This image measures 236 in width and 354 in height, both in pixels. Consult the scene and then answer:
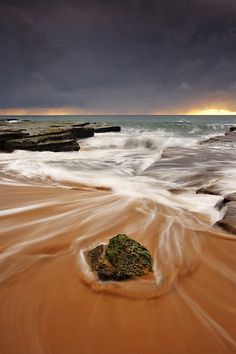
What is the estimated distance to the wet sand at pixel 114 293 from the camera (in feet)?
6.00

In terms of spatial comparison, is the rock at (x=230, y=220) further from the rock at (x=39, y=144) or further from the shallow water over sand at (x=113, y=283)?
the rock at (x=39, y=144)

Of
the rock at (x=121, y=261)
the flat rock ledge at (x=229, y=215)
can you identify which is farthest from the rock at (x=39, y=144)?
the rock at (x=121, y=261)

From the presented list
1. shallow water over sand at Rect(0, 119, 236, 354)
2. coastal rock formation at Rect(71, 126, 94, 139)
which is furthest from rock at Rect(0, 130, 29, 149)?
shallow water over sand at Rect(0, 119, 236, 354)

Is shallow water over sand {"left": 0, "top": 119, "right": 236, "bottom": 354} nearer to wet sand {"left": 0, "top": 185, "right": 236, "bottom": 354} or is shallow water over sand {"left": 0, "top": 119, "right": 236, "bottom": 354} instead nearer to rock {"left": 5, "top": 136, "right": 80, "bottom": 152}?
wet sand {"left": 0, "top": 185, "right": 236, "bottom": 354}

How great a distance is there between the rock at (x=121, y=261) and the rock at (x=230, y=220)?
54.6 inches

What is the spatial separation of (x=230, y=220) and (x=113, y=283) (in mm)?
2027

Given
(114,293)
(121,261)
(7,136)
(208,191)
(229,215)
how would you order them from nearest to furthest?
1. (114,293)
2. (121,261)
3. (229,215)
4. (208,191)
5. (7,136)

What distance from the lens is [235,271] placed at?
8.82 ft

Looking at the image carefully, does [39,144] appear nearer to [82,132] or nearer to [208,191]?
[82,132]

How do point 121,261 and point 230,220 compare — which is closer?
point 121,261

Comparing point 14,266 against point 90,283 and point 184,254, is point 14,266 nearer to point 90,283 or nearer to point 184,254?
point 90,283

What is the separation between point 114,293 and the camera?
2250 millimetres

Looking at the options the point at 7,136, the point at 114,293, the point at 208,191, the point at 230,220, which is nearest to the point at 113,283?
the point at 114,293

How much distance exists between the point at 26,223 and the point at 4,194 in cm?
179
